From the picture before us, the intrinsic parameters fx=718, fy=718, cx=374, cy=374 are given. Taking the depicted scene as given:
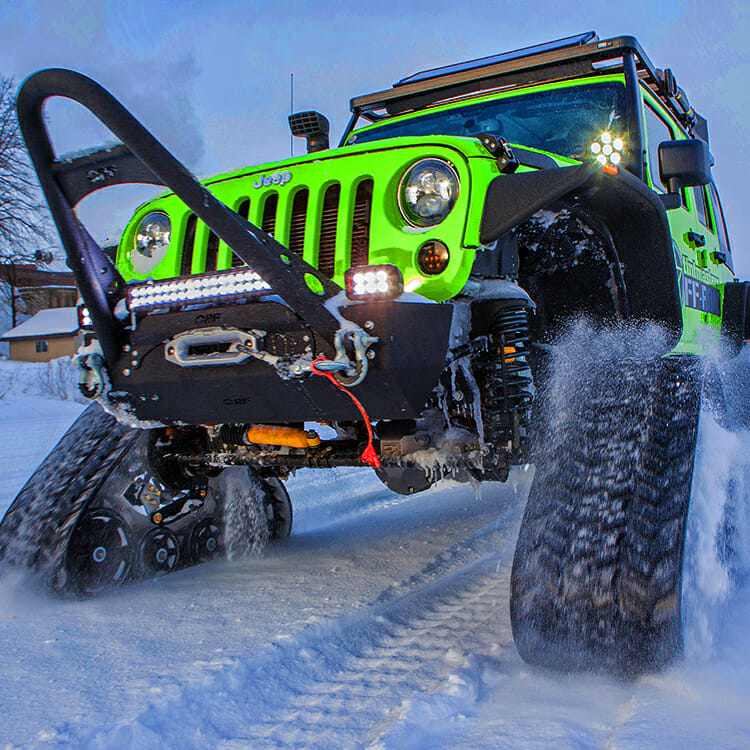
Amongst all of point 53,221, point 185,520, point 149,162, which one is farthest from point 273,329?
point 185,520

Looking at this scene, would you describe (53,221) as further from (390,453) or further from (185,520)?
(185,520)

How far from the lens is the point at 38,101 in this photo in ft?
7.69

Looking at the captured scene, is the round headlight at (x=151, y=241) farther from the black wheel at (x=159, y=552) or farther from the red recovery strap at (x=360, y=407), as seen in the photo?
the black wheel at (x=159, y=552)

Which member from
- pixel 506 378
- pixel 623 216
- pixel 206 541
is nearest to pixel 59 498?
pixel 206 541

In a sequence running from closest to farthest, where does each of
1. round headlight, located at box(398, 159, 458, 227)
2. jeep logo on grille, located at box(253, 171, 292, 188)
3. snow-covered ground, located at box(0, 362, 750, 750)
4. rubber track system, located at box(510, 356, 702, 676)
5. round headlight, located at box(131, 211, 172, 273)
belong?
snow-covered ground, located at box(0, 362, 750, 750) < rubber track system, located at box(510, 356, 702, 676) < round headlight, located at box(398, 159, 458, 227) < jeep logo on grille, located at box(253, 171, 292, 188) < round headlight, located at box(131, 211, 172, 273)

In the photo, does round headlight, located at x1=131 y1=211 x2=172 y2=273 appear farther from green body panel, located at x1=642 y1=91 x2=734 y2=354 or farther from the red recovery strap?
green body panel, located at x1=642 y1=91 x2=734 y2=354

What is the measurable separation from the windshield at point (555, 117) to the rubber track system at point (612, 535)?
171 cm

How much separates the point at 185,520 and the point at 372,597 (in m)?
1.26

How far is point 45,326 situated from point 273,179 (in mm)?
41654

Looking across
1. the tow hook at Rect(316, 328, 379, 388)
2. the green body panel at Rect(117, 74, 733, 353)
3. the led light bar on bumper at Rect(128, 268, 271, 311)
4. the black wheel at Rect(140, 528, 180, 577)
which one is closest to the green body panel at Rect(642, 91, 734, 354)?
the green body panel at Rect(117, 74, 733, 353)

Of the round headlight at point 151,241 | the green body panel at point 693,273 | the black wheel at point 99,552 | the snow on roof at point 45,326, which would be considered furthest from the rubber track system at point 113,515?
the snow on roof at point 45,326

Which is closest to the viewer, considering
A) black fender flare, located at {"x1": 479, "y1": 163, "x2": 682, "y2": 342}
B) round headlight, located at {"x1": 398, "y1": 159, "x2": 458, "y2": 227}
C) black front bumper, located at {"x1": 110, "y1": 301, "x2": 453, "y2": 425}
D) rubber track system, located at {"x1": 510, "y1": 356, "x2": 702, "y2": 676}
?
rubber track system, located at {"x1": 510, "y1": 356, "x2": 702, "y2": 676}

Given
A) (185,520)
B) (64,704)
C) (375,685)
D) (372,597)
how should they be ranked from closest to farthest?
(64,704), (375,685), (372,597), (185,520)

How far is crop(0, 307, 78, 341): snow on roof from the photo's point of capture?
39188mm
